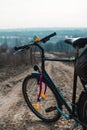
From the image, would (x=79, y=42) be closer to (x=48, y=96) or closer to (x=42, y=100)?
(x=48, y=96)

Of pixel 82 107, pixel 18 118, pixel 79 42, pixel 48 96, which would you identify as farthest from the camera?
pixel 18 118

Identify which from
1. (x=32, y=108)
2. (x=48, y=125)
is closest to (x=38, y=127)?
(x=48, y=125)

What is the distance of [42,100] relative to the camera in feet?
16.4

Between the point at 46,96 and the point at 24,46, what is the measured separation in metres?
0.92

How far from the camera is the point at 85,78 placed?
3.70 m

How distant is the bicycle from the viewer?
12.8ft

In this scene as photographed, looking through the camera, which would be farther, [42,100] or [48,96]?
[42,100]

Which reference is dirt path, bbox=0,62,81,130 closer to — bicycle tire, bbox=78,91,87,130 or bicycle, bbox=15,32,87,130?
bicycle, bbox=15,32,87,130

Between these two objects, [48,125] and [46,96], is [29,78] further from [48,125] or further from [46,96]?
[48,125]

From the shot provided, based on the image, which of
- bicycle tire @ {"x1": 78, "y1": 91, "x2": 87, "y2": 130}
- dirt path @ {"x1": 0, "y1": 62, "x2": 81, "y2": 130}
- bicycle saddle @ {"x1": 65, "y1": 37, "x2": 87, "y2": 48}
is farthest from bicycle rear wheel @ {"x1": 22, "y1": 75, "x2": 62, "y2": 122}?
bicycle saddle @ {"x1": 65, "y1": 37, "x2": 87, "y2": 48}

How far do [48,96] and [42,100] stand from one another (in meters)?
0.26

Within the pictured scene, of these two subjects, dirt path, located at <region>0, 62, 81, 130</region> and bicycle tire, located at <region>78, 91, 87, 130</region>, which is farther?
dirt path, located at <region>0, 62, 81, 130</region>

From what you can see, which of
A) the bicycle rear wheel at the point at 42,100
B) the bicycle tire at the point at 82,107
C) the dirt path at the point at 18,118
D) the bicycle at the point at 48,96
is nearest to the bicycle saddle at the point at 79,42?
the bicycle at the point at 48,96

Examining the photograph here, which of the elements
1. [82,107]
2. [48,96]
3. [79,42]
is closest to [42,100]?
[48,96]
